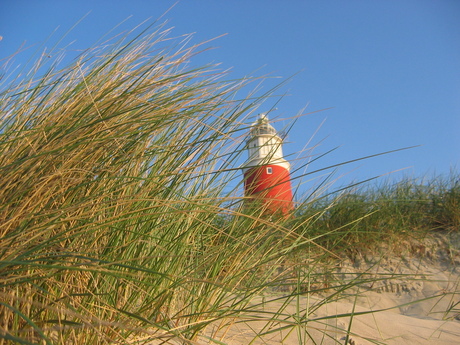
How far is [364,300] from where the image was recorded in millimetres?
2900

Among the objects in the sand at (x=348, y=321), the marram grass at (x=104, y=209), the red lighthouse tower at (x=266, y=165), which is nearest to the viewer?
the marram grass at (x=104, y=209)

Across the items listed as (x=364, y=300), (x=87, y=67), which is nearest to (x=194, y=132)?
(x=87, y=67)

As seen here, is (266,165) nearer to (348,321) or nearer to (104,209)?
(104,209)

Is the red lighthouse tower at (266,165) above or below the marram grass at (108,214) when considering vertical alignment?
above

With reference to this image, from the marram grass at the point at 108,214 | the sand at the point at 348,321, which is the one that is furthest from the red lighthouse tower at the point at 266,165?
the sand at the point at 348,321

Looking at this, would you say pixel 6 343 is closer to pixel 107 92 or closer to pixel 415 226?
pixel 107 92

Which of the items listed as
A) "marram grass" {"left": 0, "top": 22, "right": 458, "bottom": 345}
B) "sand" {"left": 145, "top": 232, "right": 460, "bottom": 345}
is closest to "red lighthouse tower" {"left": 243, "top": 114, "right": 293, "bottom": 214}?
"marram grass" {"left": 0, "top": 22, "right": 458, "bottom": 345}

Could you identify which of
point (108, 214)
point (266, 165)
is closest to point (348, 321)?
point (266, 165)

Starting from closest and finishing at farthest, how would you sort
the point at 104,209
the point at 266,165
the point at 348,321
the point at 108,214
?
the point at 104,209
the point at 108,214
the point at 266,165
the point at 348,321

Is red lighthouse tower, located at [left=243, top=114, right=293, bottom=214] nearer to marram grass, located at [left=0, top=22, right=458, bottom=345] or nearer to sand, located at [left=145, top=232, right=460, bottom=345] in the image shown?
marram grass, located at [left=0, top=22, right=458, bottom=345]

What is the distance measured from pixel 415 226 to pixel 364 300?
146 cm

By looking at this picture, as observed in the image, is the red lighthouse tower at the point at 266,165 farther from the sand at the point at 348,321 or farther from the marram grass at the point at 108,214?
the sand at the point at 348,321

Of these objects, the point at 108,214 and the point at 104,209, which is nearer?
the point at 104,209

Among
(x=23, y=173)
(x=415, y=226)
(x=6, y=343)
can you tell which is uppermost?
(x=415, y=226)
